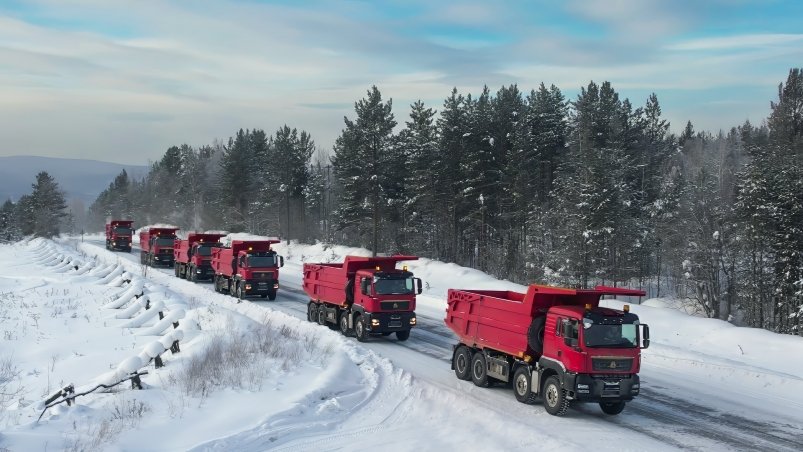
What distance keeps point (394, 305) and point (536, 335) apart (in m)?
8.42

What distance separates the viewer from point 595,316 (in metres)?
13.7

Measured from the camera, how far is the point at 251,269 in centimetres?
3366

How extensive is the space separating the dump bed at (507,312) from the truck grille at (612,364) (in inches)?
60.9

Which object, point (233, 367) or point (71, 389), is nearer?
point (71, 389)

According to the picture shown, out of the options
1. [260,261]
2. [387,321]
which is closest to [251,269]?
[260,261]

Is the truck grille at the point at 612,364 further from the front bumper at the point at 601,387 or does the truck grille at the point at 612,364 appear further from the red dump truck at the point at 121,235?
the red dump truck at the point at 121,235

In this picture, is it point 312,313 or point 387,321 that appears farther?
point 312,313

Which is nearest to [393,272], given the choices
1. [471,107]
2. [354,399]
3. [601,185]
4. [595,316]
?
[354,399]

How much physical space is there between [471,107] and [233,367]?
45.1m

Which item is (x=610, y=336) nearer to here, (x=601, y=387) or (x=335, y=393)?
(x=601, y=387)

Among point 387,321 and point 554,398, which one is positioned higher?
point 387,321

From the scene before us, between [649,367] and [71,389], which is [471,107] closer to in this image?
[649,367]

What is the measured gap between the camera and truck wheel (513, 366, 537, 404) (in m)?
14.8

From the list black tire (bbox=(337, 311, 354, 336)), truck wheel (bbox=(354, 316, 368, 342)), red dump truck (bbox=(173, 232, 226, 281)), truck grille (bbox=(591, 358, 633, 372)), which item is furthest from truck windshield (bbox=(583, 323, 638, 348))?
red dump truck (bbox=(173, 232, 226, 281))
